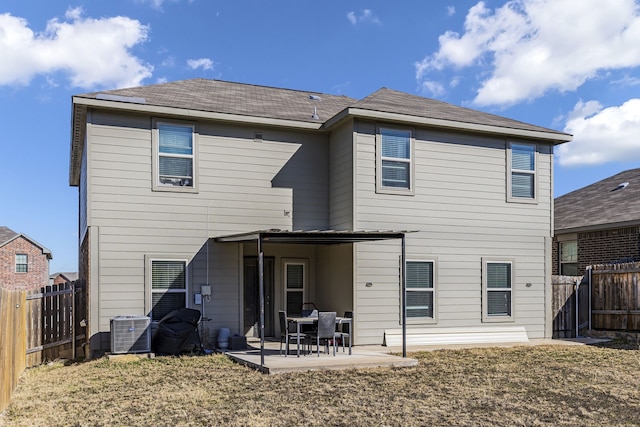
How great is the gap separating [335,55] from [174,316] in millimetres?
7604

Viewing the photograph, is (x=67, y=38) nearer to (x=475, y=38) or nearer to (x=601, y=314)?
(x=475, y=38)

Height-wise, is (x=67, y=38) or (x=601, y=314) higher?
(x=67, y=38)

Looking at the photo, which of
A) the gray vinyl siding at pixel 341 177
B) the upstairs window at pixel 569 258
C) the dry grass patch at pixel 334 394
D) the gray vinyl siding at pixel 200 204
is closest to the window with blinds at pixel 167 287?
the gray vinyl siding at pixel 200 204

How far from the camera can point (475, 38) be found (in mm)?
13820

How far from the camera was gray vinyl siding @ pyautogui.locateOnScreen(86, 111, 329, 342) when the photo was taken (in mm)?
11062

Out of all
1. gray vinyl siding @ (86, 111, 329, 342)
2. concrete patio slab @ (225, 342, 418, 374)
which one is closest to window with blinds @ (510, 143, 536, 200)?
gray vinyl siding @ (86, 111, 329, 342)

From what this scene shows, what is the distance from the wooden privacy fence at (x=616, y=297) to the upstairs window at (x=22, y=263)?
31.3 meters

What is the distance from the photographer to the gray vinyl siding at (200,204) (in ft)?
36.3

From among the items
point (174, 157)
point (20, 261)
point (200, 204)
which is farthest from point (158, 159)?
point (20, 261)

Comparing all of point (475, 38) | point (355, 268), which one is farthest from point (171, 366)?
point (475, 38)

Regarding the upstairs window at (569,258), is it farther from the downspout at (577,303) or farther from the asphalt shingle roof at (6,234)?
the asphalt shingle roof at (6,234)

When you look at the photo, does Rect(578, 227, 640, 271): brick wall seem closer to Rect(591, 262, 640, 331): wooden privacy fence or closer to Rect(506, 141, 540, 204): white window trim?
Rect(591, 262, 640, 331): wooden privacy fence

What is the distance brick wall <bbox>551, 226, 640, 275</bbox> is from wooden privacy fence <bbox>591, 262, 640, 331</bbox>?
1.80 meters

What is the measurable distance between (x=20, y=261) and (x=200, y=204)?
1063 inches
